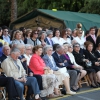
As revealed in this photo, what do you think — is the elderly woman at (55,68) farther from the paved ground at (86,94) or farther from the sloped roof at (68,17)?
the sloped roof at (68,17)

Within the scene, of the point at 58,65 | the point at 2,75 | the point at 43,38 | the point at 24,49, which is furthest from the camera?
the point at 43,38

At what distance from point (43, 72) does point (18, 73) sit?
0.85 m

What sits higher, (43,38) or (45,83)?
(43,38)

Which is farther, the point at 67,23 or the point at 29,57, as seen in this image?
the point at 67,23

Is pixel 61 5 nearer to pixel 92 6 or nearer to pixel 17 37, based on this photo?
pixel 92 6

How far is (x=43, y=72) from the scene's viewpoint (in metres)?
6.93

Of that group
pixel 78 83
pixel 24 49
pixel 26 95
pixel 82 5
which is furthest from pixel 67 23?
pixel 82 5

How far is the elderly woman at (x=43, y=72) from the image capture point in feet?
22.0

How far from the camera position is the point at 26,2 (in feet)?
85.1

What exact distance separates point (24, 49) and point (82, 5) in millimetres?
18757

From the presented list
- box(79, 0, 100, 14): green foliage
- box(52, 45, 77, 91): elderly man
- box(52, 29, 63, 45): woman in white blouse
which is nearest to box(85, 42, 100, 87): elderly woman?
box(52, 29, 63, 45): woman in white blouse

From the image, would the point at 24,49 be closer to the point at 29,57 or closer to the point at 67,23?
the point at 29,57

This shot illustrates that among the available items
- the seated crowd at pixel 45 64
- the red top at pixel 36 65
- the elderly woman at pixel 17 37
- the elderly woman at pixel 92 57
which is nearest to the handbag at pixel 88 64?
the seated crowd at pixel 45 64

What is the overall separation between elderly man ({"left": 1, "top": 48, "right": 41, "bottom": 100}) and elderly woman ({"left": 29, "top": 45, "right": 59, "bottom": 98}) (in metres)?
0.42
